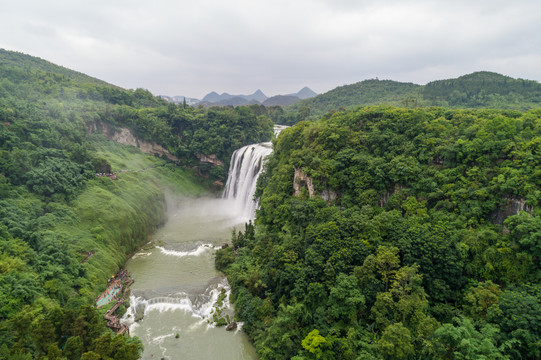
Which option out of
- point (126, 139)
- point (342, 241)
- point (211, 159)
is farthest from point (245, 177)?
point (342, 241)

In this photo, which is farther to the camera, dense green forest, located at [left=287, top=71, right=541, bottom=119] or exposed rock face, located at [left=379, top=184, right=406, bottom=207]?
dense green forest, located at [left=287, top=71, right=541, bottom=119]

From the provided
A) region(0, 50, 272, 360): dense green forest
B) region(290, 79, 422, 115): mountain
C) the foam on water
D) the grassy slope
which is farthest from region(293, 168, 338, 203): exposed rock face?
region(290, 79, 422, 115): mountain

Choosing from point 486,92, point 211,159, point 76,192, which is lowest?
point 76,192

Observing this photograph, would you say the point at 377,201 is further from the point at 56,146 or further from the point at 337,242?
the point at 56,146

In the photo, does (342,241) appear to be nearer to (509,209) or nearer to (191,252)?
(509,209)

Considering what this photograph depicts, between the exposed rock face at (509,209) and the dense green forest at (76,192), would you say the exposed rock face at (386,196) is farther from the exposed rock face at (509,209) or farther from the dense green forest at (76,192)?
the dense green forest at (76,192)

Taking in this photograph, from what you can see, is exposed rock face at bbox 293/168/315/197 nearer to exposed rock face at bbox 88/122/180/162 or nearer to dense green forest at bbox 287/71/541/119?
dense green forest at bbox 287/71/541/119

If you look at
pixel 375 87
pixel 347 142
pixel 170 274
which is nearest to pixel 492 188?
pixel 347 142
